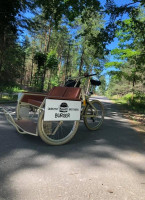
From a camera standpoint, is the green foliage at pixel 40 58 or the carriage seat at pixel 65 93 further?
the green foliage at pixel 40 58

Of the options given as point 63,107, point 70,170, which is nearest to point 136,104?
point 63,107

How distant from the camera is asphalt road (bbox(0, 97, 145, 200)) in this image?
1.85 m

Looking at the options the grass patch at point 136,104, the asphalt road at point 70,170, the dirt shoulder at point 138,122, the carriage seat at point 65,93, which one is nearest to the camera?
the asphalt road at point 70,170

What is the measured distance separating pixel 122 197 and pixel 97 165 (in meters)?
0.76

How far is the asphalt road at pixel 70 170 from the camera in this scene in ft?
6.07

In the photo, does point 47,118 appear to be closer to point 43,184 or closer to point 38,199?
point 43,184

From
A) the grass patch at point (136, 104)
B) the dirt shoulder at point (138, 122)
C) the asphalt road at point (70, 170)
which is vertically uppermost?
the grass patch at point (136, 104)

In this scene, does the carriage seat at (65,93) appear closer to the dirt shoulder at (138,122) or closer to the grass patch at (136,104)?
the dirt shoulder at (138,122)

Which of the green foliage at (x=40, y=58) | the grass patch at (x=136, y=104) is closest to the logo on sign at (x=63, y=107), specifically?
the grass patch at (x=136, y=104)

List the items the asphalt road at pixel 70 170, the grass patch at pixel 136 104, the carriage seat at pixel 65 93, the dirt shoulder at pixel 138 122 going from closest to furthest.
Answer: the asphalt road at pixel 70 170 < the carriage seat at pixel 65 93 < the dirt shoulder at pixel 138 122 < the grass patch at pixel 136 104

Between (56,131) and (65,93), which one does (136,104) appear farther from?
(56,131)

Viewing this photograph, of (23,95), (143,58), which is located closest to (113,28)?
(143,58)

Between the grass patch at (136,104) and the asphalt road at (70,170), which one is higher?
the grass patch at (136,104)

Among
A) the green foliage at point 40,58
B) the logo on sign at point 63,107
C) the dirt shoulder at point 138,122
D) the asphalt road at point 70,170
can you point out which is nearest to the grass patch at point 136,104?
the dirt shoulder at point 138,122
